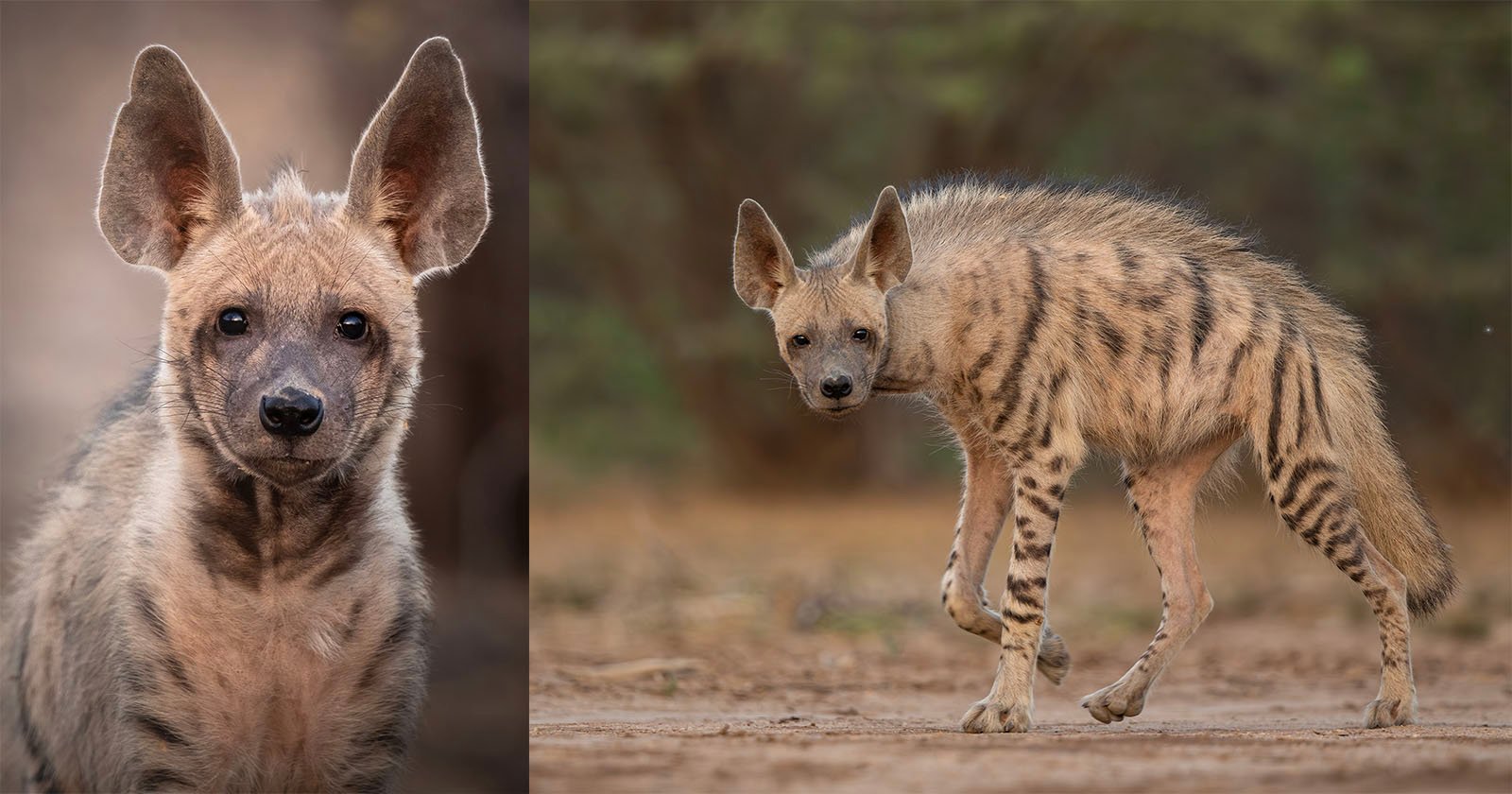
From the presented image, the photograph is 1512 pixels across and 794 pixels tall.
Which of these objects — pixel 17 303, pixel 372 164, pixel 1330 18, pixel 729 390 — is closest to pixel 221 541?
pixel 372 164

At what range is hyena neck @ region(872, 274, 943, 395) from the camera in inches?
211

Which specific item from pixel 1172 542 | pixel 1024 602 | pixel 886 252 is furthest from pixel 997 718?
pixel 886 252

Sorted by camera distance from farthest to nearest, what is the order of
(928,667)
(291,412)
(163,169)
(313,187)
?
(313,187) < (928,667) < (163,169) < (291,412)

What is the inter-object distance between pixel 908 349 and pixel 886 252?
31 centimetres

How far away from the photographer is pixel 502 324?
8.68 meters

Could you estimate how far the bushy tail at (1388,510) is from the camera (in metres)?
5.61

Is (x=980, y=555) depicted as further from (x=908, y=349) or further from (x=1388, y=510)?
(x=1388, y=510)

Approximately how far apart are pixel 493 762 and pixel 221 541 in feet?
15.5

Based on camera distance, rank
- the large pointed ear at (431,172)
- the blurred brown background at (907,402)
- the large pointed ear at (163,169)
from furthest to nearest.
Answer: the blurred brown background at (907,402), the large pointed ear at (431,172), the large pointed ear at (163,169)

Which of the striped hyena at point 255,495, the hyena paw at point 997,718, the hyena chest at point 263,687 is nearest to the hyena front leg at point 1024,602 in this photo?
the hyena paw at point 997,718

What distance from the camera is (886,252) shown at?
5363mm

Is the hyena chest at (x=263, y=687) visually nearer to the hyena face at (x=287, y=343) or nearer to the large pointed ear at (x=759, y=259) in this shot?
the hyena face at (x=287, y=343)

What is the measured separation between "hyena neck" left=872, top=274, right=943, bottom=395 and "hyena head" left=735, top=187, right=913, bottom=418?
0.12 feet

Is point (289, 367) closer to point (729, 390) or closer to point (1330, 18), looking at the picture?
point (1330, 18)
